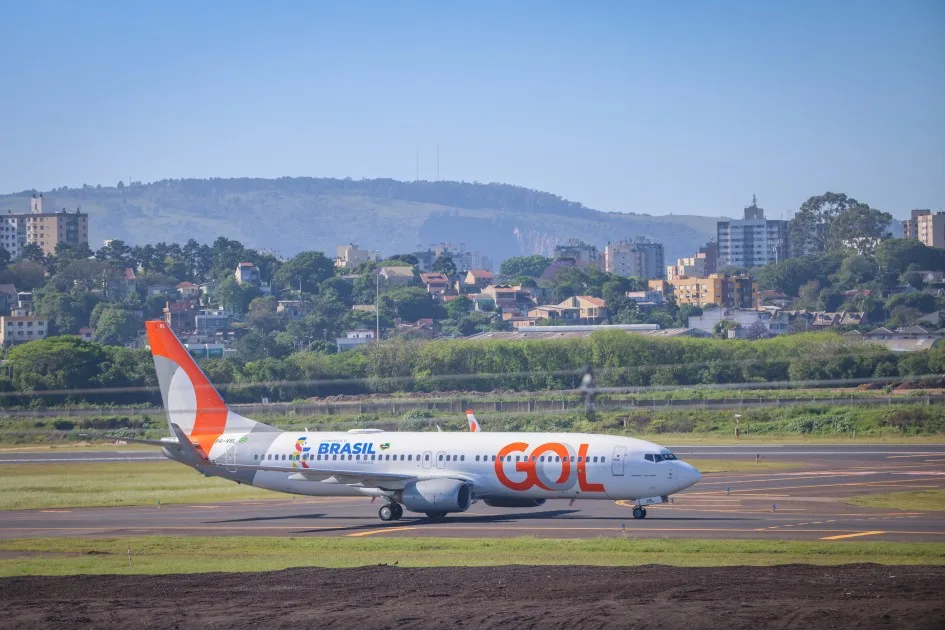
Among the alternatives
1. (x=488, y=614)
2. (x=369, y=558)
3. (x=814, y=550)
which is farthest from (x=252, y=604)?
(x=814, y=550)

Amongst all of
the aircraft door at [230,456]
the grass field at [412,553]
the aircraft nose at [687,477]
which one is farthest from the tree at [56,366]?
the aircraft nose at [687,477]

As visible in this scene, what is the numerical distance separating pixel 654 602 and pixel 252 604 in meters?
10.0

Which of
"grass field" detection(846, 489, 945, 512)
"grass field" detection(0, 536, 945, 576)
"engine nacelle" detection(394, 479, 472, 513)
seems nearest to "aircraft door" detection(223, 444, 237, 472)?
"engine nacelle" detection(394, 479, 472, 513)

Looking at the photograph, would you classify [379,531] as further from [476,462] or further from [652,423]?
[652,423]

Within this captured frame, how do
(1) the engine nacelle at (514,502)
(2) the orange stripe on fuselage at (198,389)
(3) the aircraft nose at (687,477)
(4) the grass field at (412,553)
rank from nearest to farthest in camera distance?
(4) the grass field at (412,553) < (3) the aircraft nose at (687,477) < (1) the engine nacelle at (514,502) < (2) the orange stripe on fuselage at (198,389)

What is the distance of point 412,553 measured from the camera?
41125 mm

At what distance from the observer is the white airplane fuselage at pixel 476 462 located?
1938 inches

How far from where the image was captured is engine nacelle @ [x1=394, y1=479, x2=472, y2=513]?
50.0m

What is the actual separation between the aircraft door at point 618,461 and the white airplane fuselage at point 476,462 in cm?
4

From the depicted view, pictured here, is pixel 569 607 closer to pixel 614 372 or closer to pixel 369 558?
pixel 369 558

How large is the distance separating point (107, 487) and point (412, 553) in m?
32.7

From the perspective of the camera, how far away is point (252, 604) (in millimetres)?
30984

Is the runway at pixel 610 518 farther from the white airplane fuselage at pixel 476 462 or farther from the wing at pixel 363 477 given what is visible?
the wing at pixel 363 477

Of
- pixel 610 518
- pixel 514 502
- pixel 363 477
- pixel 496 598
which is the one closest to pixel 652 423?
pixel 514 502
